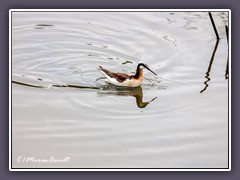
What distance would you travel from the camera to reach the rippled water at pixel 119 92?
1286 centimetres

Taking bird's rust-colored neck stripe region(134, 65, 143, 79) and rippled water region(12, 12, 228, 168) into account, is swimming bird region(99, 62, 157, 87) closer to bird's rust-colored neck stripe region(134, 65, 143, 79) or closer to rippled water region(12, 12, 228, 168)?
bird's rust-colored neck stripe region(134, 65, 143, 79)

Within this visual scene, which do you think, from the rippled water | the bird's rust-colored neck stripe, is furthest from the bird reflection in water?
the bird's rust-colored neck stripe

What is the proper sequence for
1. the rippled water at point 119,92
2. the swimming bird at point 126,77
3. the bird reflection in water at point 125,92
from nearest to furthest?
the rippled water at point 119,92, the bird reflection in water at point 125,92, the swimming bird at point 126,77

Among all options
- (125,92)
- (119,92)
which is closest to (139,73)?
(125,92)

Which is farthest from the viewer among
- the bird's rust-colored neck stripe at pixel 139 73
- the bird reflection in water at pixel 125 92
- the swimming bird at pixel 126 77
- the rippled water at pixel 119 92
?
the bird's rust-colored neck stripe at pixel 139 73

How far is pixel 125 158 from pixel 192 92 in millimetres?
2865

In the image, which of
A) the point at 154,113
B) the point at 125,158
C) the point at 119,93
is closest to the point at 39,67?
the point at 119,93

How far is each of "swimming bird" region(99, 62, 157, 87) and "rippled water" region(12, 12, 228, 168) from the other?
0.13 meters

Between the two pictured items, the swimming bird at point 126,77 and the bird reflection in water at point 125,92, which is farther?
the swimming bird at point 126,77

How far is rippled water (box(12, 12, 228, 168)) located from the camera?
12859 millimetres

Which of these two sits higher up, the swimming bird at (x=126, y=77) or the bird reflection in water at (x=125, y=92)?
the swimming bird at (x=126, y=77)

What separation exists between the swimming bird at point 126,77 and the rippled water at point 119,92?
→ 0.44 ft

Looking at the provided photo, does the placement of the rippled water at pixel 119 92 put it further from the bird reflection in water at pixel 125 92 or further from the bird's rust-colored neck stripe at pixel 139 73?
the bird's rust-colored neck stripe at pixel 139 73

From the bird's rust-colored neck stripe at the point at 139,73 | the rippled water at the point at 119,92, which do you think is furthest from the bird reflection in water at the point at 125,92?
the bird's rust-colored neck stripe at the point at 139,73
